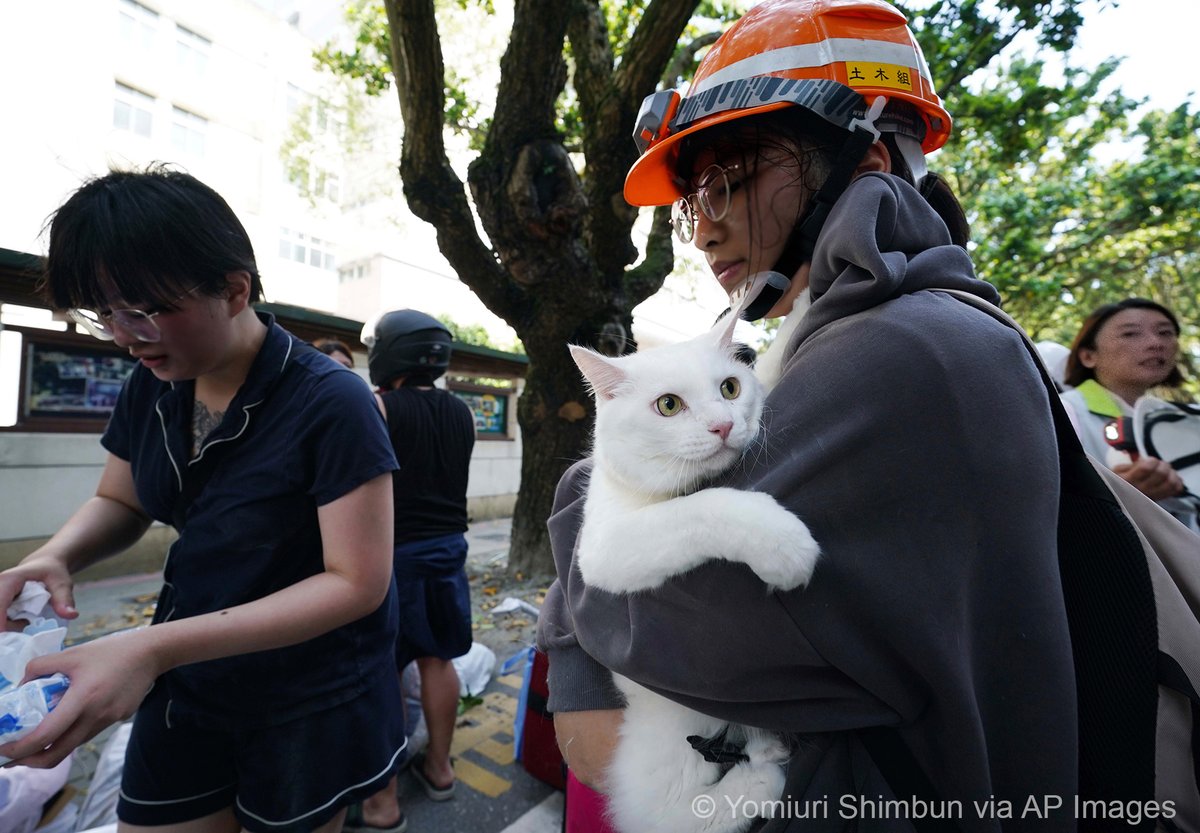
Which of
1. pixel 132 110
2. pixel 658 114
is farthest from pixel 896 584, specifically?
pixel 132 110

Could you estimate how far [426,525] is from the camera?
11.3 feet

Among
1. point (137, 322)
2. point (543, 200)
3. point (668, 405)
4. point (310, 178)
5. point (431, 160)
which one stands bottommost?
point (668, 405)

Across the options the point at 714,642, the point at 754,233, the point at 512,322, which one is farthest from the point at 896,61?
the point at 512,322

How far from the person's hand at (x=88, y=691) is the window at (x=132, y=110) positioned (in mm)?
24048

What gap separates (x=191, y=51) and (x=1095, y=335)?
26.8m

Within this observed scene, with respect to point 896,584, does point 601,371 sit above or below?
above

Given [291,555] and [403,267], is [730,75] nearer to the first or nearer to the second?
[291,555]

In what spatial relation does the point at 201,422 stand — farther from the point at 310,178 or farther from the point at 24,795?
the point at 310,178

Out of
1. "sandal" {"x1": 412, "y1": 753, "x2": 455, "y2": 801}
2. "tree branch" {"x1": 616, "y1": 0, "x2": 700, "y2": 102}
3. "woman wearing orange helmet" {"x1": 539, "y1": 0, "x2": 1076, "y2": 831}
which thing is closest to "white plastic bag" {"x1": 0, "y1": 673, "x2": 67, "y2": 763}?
"woman wearing orange helmet" {"x1": 539, "y1": 0, "x2": 1076, "y2": 831}

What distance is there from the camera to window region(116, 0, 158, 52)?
18.1 m

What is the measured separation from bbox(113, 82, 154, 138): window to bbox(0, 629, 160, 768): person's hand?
2405cm

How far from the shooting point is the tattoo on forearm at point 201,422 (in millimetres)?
1726

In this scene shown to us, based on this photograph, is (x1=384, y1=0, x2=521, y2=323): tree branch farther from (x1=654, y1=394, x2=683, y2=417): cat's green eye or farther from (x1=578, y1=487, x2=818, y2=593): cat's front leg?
(x1=578, y1=487, x2=818, y2=593): cat's front leg

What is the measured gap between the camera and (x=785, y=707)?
0.89 meters
